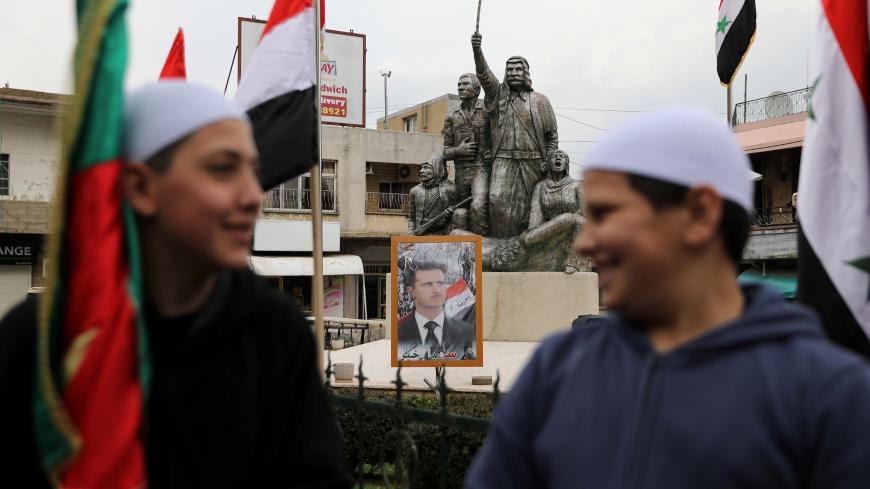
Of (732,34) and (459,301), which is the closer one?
(459,301)

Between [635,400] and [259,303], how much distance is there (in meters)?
0.77

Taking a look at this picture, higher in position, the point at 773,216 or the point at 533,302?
the point at 773,216

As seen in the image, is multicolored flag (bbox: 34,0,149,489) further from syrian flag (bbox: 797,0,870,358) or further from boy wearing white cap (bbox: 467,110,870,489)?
syrian flag (bbox: 797,0,870,358)

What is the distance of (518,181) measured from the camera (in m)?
11.2

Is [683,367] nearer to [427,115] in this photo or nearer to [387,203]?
[387,203]

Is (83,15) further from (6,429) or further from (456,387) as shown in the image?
(456,387)

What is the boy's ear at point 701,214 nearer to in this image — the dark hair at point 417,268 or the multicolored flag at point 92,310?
the multicolored flag at point 92,310

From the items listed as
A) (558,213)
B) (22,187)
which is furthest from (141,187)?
(22,187)

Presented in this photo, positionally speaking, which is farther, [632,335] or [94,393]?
[632,335]

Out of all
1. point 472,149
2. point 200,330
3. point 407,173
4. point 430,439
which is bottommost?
point 430,439

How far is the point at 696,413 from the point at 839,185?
124 cm

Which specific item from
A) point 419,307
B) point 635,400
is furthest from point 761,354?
point 419,307

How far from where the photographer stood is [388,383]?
830 cm

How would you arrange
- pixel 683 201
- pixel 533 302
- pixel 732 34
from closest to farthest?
pixel 683 201 → pixel 533 302 → pixel 732 34
